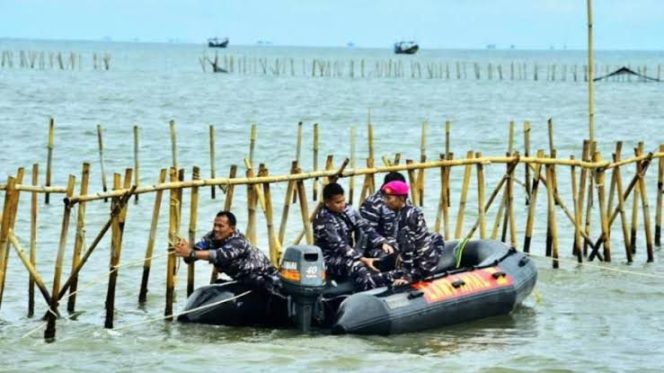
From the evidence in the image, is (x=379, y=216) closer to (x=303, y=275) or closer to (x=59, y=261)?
(x=303, y=275)

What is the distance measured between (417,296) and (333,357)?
1.35m

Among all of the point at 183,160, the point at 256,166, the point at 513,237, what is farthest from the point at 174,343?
the point at 183,160

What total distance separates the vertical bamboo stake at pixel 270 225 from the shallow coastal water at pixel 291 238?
1.33 m

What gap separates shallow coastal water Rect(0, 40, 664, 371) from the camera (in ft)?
44.1

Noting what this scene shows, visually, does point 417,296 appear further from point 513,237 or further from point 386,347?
point 513,237

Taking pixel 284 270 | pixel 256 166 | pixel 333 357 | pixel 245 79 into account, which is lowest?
pixel 333 357

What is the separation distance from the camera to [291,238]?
858 inches

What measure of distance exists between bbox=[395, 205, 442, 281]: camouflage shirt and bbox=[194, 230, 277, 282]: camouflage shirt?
1399 mm

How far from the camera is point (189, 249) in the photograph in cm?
1352

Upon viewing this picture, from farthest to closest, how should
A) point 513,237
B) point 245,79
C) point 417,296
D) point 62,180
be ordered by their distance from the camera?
point 245,79
point 62,180
point 513,237
point 417,296

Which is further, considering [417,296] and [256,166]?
[256,166]

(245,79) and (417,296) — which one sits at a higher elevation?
(245,79)

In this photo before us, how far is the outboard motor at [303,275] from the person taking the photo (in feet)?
43.9

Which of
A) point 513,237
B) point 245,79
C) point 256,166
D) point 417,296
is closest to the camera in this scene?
point 417,296
